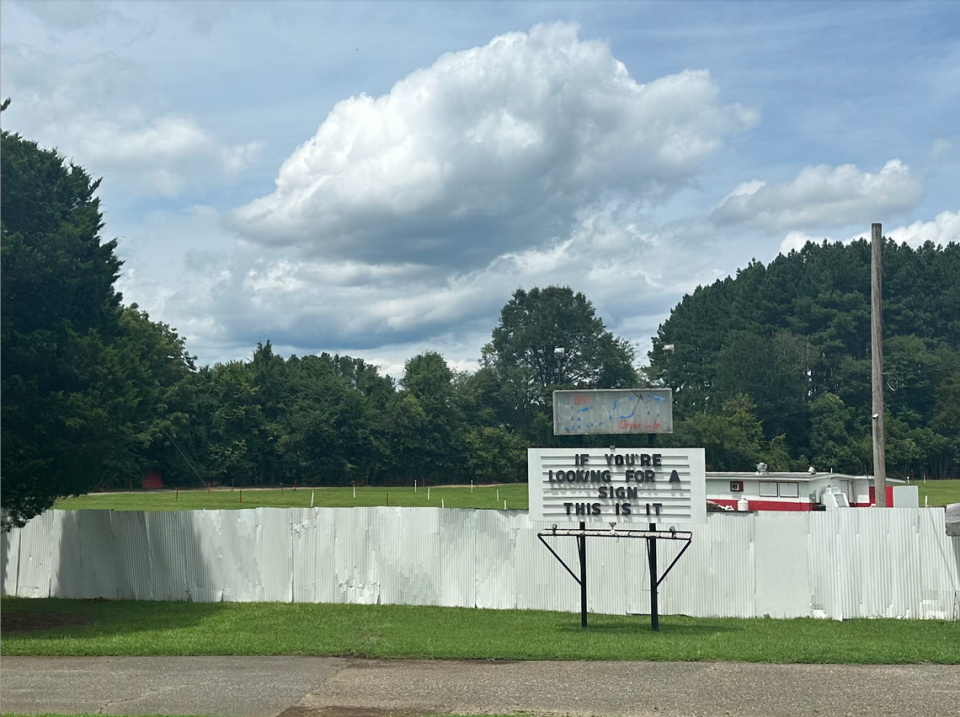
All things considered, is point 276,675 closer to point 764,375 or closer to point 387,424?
point 387,424

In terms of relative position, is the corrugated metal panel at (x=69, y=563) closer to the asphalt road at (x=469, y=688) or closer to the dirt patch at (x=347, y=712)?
the asphalt road at (x=469, y=688)

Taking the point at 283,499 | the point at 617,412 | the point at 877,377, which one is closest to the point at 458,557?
the point at 617,412

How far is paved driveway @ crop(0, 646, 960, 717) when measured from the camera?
12.4 meters

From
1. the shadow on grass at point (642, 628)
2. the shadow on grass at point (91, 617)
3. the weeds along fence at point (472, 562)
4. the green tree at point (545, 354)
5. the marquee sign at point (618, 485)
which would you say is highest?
the green tree at point (545, 354)

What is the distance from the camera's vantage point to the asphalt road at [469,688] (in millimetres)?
12398

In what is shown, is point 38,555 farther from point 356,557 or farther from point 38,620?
point 356,557

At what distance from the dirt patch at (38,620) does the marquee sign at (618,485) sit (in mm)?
8924

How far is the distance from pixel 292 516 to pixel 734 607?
9.18 meters

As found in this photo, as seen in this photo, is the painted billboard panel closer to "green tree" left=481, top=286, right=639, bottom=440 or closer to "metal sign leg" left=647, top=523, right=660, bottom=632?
"metal sign leg" left=647, top=523, right=660, bottom=632

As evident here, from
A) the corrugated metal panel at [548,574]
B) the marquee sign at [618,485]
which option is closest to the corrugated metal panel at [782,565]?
the marquee sign at [618,485]

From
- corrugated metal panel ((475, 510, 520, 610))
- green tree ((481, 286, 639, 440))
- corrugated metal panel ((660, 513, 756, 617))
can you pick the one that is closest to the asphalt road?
corrugated metal panel ((660, 513, 756, 617))

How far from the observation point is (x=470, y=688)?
1343cm

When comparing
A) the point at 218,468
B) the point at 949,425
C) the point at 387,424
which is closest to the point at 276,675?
the point at 218,468

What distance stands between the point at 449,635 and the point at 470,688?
3.95 meters
